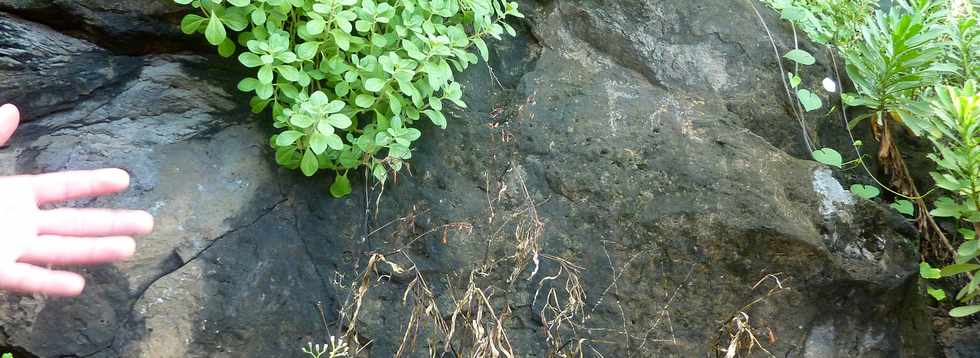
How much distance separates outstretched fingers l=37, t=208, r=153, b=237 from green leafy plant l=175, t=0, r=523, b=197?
2.32 ft

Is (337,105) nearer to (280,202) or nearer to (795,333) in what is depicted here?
(280,202)

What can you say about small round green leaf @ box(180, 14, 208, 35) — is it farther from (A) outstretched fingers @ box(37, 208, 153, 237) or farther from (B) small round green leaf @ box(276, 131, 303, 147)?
(A) outstretched fingers @ box(37, 208, 153, 237)

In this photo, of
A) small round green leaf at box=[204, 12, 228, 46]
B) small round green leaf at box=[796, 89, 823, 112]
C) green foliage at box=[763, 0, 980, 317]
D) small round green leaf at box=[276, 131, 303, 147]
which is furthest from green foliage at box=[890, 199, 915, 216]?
small round green leaf at box=[204, 12, 228, 46]

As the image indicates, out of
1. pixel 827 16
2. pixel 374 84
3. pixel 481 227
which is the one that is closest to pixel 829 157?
pixel 827 16

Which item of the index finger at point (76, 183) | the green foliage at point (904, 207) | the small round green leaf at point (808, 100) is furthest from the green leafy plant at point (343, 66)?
the green foliage at point (904, 207)

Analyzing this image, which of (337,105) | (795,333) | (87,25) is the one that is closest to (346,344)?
(337,105)

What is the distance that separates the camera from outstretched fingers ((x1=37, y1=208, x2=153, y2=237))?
6.11 feet

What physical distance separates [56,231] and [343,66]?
110cm

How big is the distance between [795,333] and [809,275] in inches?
8.9

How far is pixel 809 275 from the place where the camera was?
2.95 meters

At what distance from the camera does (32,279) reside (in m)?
1.76

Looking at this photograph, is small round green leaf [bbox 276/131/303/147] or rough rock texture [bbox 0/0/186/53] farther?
rough rock texture [bbox 0/0/186/53]

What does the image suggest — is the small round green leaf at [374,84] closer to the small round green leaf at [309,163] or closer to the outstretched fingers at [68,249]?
the small round green leaf at [309,163]

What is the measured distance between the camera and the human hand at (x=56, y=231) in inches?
70.0
